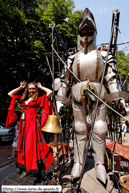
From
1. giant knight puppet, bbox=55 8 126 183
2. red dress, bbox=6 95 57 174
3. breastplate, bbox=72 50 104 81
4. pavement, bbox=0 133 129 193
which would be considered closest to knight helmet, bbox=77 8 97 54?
giant knight puppet, bbox=55 8 126 183

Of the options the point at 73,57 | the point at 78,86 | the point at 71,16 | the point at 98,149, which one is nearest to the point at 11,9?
the point at 71,16

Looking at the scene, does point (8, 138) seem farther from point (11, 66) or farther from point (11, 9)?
point (11, 9)

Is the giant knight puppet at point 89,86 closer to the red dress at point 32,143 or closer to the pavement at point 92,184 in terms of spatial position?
the pavement at point 92,184

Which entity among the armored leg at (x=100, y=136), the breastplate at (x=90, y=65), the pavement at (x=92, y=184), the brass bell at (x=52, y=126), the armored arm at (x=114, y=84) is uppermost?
the breastplate at (x=90, y=65)

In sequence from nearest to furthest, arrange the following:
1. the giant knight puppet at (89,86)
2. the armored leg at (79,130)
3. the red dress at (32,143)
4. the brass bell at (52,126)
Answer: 1. the brass bell at (52,126)
2. the red dress at (32,143)
3. the giant knight puppet at (89,86)
4. the armored leg at (79,130)

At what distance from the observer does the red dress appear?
249 centimetres

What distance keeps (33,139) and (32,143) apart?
7cm

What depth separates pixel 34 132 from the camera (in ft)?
8.45

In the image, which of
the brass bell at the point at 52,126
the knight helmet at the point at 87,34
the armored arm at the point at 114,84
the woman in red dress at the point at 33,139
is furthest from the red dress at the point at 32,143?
the knight helmet at the point at 87,34

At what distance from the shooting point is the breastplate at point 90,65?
298 cm

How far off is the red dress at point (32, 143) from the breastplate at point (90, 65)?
3.14ft

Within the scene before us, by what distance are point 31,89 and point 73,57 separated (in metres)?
1.18

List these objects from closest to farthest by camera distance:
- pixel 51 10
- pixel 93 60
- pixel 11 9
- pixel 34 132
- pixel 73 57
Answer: pixel 34 132
pixel 93 60
pixel 73 57
pixel 11 9
pixel 51 10

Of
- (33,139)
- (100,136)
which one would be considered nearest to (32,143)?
(33,139)
